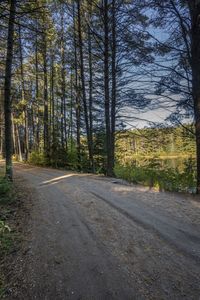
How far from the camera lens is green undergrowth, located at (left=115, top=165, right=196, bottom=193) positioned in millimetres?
7987

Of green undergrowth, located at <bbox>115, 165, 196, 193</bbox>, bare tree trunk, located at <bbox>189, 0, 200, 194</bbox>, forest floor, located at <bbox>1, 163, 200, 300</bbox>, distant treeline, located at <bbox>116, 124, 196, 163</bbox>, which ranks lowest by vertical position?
forest floor, located at <bbox>1, 163, 200, 300</bbox>

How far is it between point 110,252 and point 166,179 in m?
6.05

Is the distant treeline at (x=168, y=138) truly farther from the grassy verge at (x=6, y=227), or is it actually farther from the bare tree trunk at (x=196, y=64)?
the grassy verge at (x=6, y=227)

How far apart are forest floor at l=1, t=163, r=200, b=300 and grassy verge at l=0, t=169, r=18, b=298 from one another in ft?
0.60

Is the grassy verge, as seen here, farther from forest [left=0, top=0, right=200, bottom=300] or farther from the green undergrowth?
the green undergrowth

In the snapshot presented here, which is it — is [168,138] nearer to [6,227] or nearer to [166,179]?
[166,179]

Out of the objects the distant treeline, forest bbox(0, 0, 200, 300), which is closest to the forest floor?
forest bbox(0, 0, 200, 300)

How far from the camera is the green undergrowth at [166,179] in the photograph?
799 cm

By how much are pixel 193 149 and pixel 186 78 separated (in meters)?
4.18

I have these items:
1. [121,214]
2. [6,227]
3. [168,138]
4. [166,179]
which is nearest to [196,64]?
[168,138]

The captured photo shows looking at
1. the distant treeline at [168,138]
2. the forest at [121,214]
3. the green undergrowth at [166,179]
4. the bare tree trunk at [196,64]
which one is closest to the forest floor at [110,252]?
the forest at [121,214]

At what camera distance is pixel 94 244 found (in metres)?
3.69

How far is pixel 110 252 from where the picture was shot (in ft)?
11.3

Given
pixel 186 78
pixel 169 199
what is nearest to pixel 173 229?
pixel 169 199
